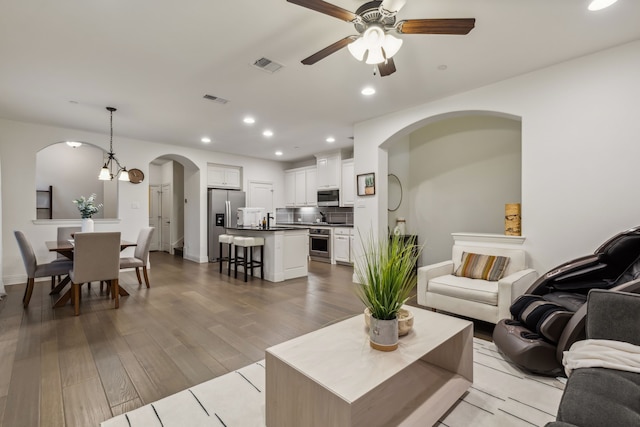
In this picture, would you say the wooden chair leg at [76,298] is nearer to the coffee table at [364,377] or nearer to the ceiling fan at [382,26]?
the coffee table at [364,377]

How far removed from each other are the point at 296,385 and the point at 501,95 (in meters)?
3.70

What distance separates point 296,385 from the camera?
1354 millimetres

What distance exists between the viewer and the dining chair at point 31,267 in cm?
345

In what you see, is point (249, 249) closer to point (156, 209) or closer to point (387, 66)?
point (387, 66)

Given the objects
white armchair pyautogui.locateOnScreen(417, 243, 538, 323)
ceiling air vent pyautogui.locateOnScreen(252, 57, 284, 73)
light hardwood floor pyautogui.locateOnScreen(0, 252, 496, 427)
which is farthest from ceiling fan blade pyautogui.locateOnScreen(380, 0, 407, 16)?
light hardwood floor pyautogui.locateOnScreen(0, 252, 496, 427)

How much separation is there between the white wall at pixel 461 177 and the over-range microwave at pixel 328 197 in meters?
1.93

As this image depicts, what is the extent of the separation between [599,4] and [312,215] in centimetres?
669

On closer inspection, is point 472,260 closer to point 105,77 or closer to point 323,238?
point 323,238

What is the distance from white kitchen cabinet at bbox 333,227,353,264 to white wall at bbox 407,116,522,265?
1.42m

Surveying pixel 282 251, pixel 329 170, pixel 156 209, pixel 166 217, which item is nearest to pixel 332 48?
pixel 282 251

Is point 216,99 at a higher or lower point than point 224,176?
higher

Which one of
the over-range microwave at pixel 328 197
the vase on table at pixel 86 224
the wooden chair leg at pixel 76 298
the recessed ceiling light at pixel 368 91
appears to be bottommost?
the wooden chair leg at pixel 76 298

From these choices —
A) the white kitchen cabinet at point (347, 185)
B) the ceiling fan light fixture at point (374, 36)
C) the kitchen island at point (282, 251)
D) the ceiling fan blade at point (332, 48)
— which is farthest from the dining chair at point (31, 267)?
the white kitchen cabinet at point (347, 185)

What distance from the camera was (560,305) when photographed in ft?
7.32
